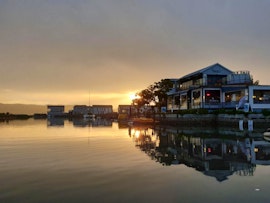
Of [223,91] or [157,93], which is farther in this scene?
[157,93]

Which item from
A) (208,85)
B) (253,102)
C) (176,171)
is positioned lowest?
(176,171)

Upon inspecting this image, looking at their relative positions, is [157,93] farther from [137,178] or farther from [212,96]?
[137,178]

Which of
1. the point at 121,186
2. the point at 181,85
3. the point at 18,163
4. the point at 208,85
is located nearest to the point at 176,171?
the point at 121,186

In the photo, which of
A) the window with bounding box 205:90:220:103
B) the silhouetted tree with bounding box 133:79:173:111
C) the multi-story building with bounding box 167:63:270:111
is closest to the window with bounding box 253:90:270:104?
the multi-story building with bounding box 167:63:270:111

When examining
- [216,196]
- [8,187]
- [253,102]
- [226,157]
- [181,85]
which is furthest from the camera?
[181,85]

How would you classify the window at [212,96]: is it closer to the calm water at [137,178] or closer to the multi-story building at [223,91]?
the multi-story building at [223,91]

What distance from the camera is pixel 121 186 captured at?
10.6 metres

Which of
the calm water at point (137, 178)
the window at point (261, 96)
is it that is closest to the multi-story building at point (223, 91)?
the window at point (261, 96)

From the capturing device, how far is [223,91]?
5819 centimetres

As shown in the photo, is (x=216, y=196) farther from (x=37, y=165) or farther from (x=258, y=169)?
(x=37, y=165)

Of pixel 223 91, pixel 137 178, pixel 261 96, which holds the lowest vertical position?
pixel 137 178

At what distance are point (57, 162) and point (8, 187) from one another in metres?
5.51

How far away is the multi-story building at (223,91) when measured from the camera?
167 feet

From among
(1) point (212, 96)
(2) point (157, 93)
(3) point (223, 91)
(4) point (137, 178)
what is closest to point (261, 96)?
(3) point (223, 91)
